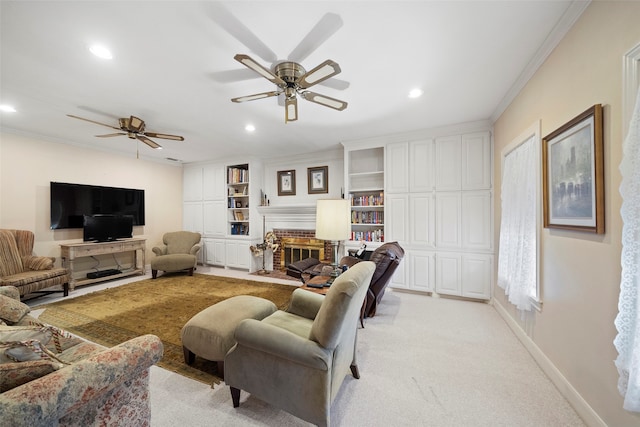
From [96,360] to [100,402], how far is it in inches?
8.7

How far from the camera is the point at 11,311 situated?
176 centimetres

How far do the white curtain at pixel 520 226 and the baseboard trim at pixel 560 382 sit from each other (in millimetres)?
346

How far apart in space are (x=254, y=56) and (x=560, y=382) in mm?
3342

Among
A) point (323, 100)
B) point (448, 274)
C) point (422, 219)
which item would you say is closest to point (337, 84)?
point (323, 100)

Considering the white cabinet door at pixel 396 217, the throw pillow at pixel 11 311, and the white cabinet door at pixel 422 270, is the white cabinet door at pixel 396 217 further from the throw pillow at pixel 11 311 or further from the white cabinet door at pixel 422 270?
the throw pillow at pixel 11 311

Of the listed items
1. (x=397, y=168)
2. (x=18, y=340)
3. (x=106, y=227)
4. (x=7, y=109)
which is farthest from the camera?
(x=106, y=227)

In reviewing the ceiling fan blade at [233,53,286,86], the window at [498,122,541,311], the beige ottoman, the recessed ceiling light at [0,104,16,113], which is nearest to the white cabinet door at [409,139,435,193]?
the window at [498,122,541,311]

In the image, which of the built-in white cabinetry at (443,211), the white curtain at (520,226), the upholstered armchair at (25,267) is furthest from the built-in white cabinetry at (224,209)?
the white curtain at (520,226)

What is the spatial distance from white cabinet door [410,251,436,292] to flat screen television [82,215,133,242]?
17.5 feet

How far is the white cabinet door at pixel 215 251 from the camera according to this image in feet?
18.3

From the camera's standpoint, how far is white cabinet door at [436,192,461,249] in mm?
3553

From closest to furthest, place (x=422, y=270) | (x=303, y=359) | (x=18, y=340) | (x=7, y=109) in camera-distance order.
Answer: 1. (x=18, y=340)
2. (x=303, y=359)
3. (x=7, y=109)
4. (x=422, y=270)

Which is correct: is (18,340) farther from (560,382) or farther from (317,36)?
(560,382)

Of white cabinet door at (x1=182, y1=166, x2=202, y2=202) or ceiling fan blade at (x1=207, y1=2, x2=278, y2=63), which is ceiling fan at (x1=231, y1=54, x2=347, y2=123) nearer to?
ceiling fan blade at (x1=207, y1=2, x2=278, y2=63)
